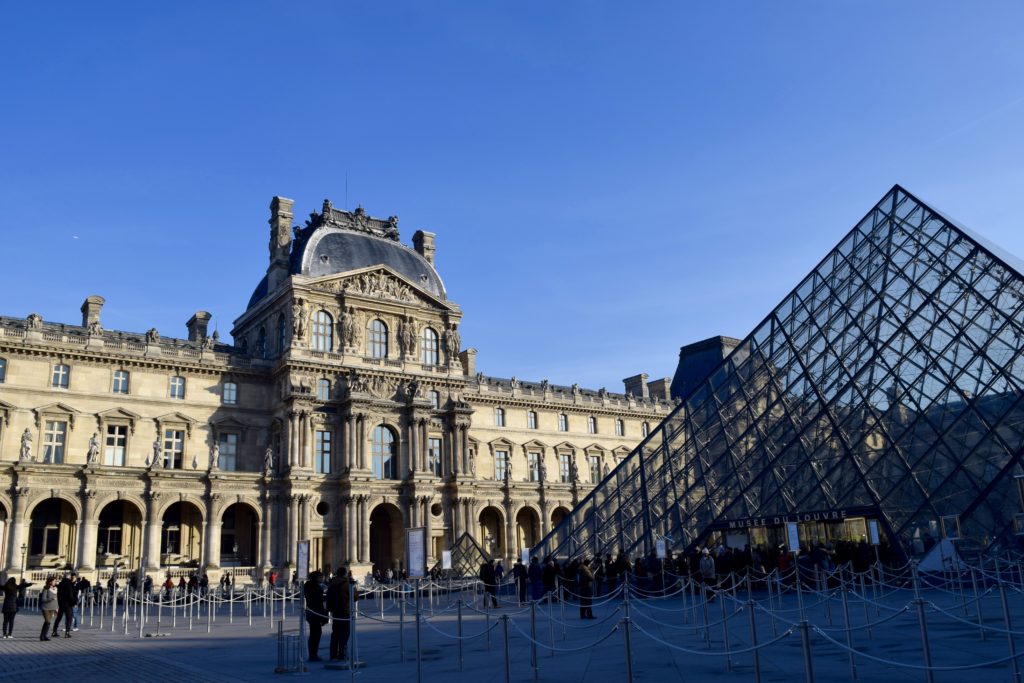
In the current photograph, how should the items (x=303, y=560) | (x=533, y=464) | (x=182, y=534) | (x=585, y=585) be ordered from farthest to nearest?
(x=533, y=464) → (x=182, y=534) → (x=585, y=585) → (x=303, y=560)

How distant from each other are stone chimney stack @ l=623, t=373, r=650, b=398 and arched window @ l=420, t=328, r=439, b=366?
68.6ft

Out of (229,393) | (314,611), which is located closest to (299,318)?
(229,393)

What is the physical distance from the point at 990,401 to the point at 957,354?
6.46 ft

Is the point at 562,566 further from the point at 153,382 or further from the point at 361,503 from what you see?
the point at 153,382

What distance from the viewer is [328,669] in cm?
1198

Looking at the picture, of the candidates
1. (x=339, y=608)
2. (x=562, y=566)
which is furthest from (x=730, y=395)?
(x=339, y=608)

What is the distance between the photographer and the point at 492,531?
161 feet

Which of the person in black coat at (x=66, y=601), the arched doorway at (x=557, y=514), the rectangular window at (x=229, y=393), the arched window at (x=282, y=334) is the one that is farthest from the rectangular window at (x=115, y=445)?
the arched doorway at (x=557, y=514)

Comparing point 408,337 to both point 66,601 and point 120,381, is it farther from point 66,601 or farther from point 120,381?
point 66,601

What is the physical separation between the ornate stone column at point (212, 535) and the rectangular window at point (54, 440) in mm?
6289

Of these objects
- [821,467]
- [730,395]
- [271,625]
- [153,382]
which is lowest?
[271,625]

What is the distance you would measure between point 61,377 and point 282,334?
31.8 feet

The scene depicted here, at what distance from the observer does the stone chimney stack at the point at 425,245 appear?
49.1 meters

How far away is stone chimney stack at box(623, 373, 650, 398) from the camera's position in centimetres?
6234
